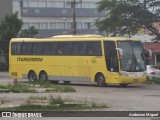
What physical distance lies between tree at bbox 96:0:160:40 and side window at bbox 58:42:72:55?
13642mm

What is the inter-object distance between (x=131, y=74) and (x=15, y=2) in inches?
2286

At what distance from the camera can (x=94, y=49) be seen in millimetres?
33500

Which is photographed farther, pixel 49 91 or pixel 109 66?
pixel 109 66

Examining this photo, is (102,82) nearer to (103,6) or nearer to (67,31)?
(103,6)

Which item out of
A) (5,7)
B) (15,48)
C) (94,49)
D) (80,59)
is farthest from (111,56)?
(5,7)

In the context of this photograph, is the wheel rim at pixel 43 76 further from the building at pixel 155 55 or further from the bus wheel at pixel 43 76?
the building at pixel 155 55

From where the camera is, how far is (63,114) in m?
16.6

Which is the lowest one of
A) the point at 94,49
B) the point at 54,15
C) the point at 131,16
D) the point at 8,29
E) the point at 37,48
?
the point at 94,49

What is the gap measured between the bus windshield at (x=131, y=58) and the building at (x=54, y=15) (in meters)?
55.7

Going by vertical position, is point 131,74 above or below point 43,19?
below

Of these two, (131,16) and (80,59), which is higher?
(131,16)

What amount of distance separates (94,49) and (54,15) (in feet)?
196

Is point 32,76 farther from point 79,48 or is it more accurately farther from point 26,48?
point 79,48

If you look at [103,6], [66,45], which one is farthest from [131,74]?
[103,6]
